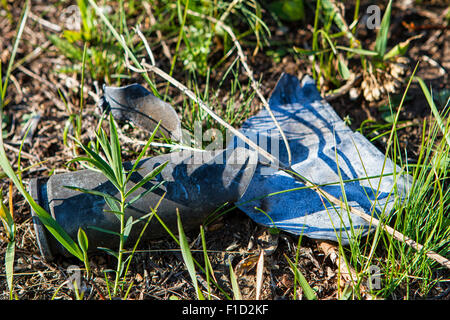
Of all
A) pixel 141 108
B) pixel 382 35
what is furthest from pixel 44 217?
pixel 382 35

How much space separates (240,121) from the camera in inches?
71.6

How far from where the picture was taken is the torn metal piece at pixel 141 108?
1653 millimetres

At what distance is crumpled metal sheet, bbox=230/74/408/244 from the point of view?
1489 millimetres

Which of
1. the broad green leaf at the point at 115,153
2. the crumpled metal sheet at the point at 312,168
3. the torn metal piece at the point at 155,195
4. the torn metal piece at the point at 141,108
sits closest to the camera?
the broad green leaf at the point at 115,153

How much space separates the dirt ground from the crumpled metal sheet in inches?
3.4

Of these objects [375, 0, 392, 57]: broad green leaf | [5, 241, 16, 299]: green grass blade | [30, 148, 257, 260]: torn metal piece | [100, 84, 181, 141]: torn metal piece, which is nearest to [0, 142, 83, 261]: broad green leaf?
[30, 148, 257, 260]: torn metal piece

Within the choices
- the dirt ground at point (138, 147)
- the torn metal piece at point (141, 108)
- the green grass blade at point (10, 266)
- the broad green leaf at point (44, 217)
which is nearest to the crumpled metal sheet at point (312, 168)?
the dirt ground at point (138, 147)

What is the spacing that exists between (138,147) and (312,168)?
0.74 metres

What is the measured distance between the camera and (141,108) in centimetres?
167

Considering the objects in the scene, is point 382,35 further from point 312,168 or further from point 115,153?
point 115,153

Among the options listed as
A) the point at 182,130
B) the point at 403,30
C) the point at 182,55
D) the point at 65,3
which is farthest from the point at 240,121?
the point at 65,3

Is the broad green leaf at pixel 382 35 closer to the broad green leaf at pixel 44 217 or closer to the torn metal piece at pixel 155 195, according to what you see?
the torn metal piece at pixel 155 195

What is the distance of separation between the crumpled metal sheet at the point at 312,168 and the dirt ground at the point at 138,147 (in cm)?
9

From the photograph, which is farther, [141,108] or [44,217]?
[141,108]
